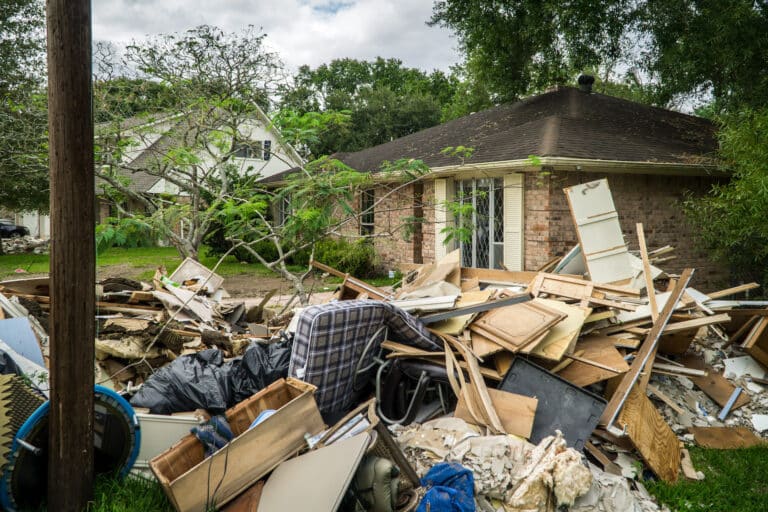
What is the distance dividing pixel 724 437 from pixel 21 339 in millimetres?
6419

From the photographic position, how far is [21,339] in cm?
494

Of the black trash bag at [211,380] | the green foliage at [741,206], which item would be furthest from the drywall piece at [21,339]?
the green foliage at [741,206]

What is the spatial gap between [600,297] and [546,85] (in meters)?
10.1

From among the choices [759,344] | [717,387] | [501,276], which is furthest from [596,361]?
[759,344]

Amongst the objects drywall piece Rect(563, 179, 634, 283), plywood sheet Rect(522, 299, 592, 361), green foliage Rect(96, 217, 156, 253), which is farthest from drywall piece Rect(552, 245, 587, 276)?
green foliage Rect(96, 217, 156, 253)

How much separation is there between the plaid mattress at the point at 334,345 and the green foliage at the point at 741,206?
5.56m

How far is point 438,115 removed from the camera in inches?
1278

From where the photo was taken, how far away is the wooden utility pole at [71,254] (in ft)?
9.68

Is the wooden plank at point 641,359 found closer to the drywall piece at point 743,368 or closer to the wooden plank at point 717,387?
the wooden plank at point 717,387

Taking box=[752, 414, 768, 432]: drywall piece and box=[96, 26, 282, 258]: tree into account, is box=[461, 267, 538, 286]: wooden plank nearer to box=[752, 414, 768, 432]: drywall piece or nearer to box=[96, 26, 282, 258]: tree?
box=[752, 414, 768, 432]: drywall piece

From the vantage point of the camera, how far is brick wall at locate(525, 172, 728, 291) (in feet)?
32.2

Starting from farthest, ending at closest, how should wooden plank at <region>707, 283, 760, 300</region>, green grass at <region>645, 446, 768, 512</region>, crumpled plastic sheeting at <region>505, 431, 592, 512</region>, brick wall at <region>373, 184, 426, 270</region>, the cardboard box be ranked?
brick wall at <region>373, 184, 426, 270</region> → wooden plank at <region>707, 283, 760, 300</region> → green grass at <region>645, 446, 768, 512</region> → crumpled plastic sheeting at <region>505, 431, 592, 512</region> → the cardboard box

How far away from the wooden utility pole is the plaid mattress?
1.67 metres

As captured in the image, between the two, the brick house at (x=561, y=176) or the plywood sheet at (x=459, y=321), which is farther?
the brick house at (x=561, y=176)
